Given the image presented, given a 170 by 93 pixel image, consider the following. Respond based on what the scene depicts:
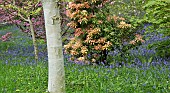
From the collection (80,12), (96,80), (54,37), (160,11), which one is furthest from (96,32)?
(54,37)

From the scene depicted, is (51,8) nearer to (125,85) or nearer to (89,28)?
(125,85)

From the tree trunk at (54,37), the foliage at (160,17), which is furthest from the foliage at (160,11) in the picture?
the tree trunk at (54,37)

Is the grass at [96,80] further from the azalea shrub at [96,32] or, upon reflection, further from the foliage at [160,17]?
the foliage at [160,17]

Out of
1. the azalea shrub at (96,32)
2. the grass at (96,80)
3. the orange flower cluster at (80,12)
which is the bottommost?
the grass at (96,80)

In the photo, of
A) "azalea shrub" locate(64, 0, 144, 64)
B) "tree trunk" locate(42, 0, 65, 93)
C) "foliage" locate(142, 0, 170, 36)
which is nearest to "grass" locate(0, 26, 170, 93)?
"azalea shrub" locate(64, 0, 144, 64)

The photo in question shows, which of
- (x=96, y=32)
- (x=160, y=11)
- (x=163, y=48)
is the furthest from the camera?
(x=163, y=48)

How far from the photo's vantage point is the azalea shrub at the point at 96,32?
9492 millimetres

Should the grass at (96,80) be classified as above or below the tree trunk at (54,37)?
below

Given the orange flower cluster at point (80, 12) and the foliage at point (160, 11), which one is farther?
the orange flower cluster at point (80, 12)

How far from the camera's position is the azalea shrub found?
9492 mm

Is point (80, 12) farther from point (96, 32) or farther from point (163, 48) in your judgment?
point (163, 48)

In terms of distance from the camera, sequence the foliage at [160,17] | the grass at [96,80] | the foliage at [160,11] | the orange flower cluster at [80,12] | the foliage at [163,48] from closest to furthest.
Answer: the grass at [96,80] < the foliage at [160,11] < the foliage at [160,17] < the orange flower cluster at [80,12] < the foliage at [163,48]

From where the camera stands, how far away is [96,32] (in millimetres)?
9430

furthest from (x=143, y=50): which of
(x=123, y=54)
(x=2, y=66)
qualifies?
(x=2, y=66)
